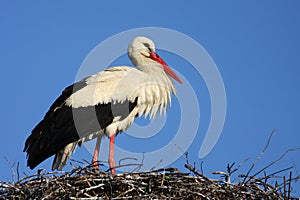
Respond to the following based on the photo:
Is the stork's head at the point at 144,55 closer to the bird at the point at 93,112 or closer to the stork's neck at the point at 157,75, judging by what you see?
the stork's neck at the point at 157,75

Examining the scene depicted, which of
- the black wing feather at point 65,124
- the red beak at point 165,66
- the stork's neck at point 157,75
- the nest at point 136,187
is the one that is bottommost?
the nest at point 136,187

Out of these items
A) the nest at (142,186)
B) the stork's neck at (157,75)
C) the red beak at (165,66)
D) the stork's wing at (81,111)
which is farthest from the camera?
the red beak at (165,66)

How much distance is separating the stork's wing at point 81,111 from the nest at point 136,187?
1.56 metres

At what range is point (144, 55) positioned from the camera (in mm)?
8398

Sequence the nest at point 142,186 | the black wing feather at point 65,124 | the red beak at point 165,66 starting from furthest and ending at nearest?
the red beak at point 165,66 → the black wing feather at point 65,124 → the nest at point 142,186

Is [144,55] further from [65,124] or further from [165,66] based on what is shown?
[65,124]

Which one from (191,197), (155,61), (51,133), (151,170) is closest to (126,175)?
(151,170)

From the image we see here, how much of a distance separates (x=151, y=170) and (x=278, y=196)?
1.08 m

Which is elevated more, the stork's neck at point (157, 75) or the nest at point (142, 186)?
the stork's neck at point (157, 75)

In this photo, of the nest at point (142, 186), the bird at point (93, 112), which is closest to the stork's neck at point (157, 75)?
the bird at point (93, 112)

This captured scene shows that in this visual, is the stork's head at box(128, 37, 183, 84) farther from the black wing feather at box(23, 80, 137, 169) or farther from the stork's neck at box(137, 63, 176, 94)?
the black wing feather at box(23, 80, 137, 169)

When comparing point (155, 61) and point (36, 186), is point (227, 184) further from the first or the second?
point (155, 61)

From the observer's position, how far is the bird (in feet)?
24.8

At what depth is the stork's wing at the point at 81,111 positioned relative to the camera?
299 inches
